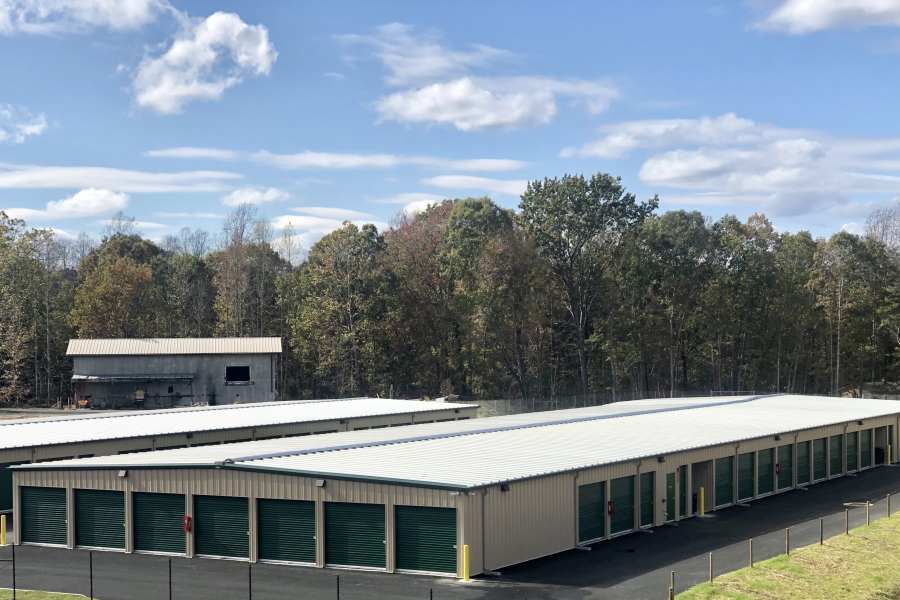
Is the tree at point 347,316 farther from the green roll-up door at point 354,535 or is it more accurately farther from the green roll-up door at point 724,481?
Result: the green roll-up door at point 354,535

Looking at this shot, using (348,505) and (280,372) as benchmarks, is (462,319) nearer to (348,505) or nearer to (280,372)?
(280,372)

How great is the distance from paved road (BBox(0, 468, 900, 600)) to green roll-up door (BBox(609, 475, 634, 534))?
2.02 ft

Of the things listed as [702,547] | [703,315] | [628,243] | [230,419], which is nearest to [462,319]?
[628,243]

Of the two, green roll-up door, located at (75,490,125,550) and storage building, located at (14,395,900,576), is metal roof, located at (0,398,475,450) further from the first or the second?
storage building, located at (14,395,900,576)

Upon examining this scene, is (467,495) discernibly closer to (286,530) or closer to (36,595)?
(286,530)

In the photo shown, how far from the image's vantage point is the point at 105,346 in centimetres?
8606

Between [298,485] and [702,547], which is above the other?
[298,485]

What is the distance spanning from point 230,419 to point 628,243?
52907 millimetres

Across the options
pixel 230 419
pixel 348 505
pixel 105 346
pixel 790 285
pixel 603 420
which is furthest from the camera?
pixel 790 285

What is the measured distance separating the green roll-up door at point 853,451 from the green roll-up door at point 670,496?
768 inches

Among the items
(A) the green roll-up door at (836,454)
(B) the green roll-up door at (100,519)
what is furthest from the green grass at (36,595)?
(A) the green roll-up door at (836,454)

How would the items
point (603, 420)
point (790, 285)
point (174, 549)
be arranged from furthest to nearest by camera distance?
point (790, 285)
point (603, 420)
point (174, 549)

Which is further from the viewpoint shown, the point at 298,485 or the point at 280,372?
the point at 280,372

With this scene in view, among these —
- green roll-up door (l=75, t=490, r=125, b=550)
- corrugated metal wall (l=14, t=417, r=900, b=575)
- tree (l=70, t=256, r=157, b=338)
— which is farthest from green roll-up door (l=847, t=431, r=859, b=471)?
tree (l=70, t=256, r=157, b=338)
